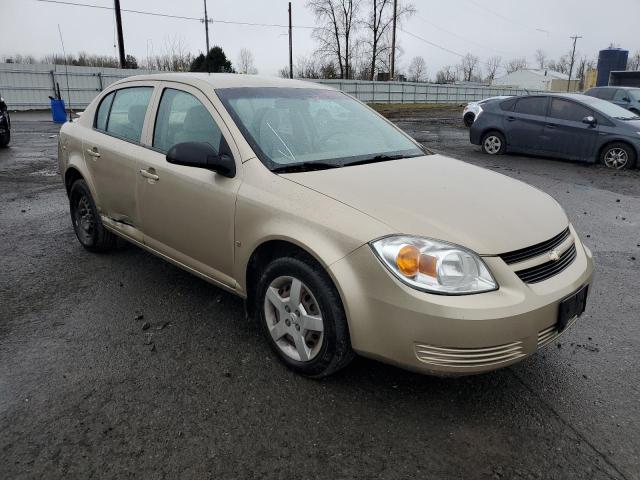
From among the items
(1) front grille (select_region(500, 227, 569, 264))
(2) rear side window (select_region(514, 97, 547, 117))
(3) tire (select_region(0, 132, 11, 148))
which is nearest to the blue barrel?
(3) tire (select_region(0, 132, 11, 148))

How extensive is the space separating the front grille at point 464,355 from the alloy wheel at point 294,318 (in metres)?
0.58

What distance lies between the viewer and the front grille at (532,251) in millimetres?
2506

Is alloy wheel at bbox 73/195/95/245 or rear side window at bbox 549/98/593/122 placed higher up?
rear side window at bbox 549/98/593/122

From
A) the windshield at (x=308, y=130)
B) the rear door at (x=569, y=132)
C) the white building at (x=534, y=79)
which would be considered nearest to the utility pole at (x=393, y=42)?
the rear door at (x=569, y=132)

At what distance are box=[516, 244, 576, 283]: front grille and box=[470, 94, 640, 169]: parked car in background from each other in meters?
9.21

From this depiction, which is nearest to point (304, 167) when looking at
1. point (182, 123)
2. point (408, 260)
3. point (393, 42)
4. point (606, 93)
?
point (408, 260)

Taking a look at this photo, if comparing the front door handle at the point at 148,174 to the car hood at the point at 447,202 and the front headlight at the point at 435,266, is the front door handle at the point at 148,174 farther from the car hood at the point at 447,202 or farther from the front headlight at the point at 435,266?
the front headlight at the point at 435,266

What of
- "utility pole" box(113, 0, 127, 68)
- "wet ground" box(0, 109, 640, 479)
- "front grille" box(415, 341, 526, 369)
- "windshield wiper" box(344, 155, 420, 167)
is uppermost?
"utility pole" box(113, 0, 127, 68)

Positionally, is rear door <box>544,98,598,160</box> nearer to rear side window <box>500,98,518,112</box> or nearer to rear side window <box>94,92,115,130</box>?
rear side window <box>500,98,518,112</box>

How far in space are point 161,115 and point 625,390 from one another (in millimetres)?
3536

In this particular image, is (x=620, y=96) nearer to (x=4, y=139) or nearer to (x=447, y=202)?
(x=447, y=202)

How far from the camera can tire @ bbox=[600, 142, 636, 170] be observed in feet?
34.4

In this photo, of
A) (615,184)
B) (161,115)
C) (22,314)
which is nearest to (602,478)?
(161,115)

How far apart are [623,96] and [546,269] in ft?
54.3
